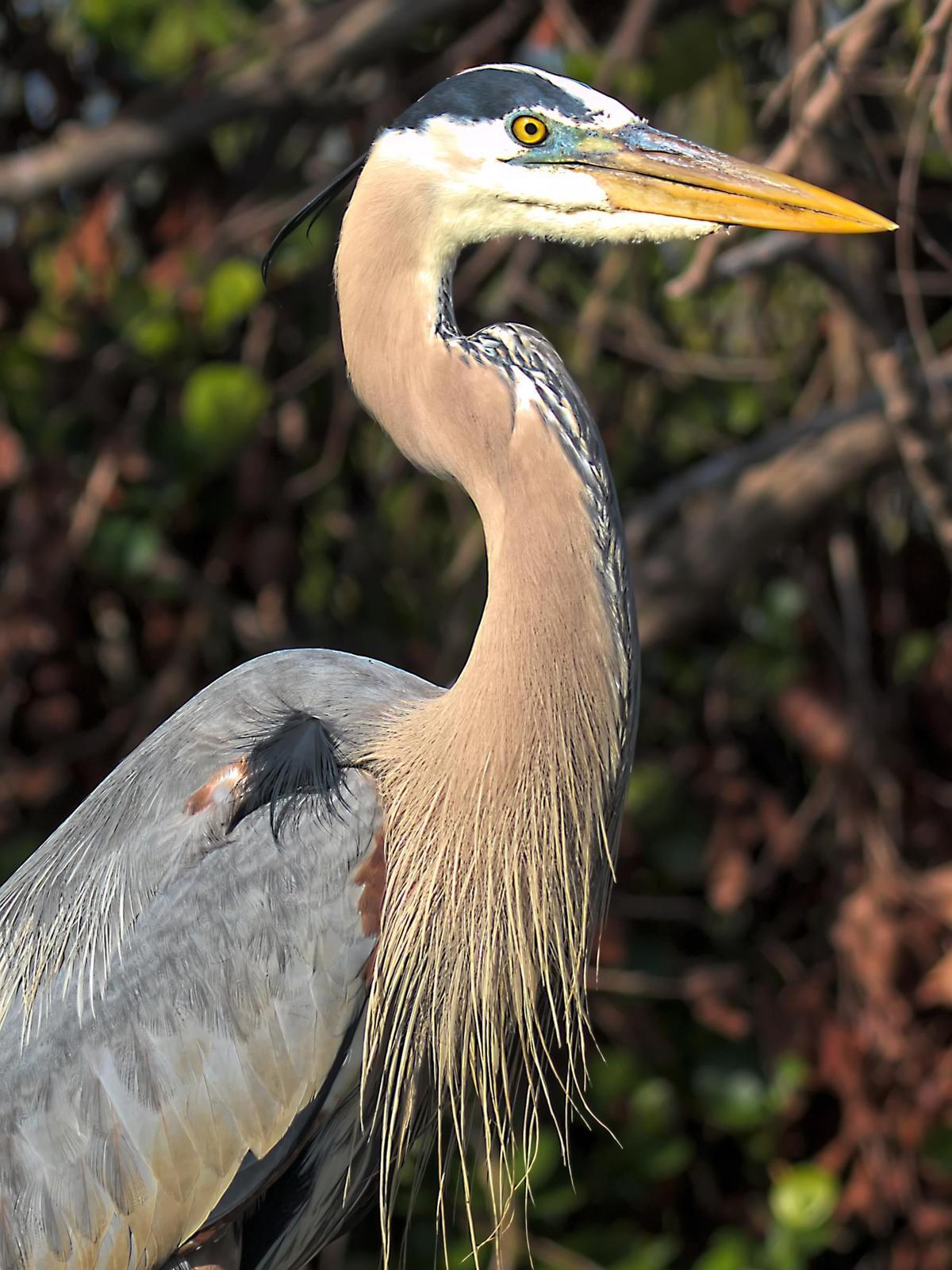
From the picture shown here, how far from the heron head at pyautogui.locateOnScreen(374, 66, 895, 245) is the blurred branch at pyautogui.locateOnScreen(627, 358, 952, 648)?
1302mm

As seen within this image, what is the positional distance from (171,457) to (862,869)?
1665 mm

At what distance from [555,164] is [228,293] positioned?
147 centimetres

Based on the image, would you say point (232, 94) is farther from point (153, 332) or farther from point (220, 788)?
point (220, 788)

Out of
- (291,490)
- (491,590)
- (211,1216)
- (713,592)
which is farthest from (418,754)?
(291,490)

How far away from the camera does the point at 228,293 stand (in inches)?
126

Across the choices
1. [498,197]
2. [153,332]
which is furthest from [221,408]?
[498,197]

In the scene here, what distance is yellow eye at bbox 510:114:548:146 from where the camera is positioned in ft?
6.05

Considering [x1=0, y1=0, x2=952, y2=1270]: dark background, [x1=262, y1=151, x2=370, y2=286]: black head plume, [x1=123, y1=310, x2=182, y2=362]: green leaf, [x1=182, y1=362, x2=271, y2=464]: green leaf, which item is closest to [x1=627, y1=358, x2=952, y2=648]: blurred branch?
[x1=0, y1=0, x2=952, y2=1270]: dark background

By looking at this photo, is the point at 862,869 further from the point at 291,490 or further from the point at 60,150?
the point at 60,150

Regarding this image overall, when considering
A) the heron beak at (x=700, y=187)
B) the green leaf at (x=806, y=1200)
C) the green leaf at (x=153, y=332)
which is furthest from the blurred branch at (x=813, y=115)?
the green leaf at (x=806, y=1200)

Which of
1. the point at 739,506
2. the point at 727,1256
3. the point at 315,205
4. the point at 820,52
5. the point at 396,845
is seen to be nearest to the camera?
the point at 396,845

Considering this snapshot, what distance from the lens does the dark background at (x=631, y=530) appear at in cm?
329

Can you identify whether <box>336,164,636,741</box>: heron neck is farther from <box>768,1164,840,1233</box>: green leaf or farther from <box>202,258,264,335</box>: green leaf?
<box>768,1164,840,1233</box>: green leaf

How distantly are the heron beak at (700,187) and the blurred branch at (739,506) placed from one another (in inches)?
50.8
